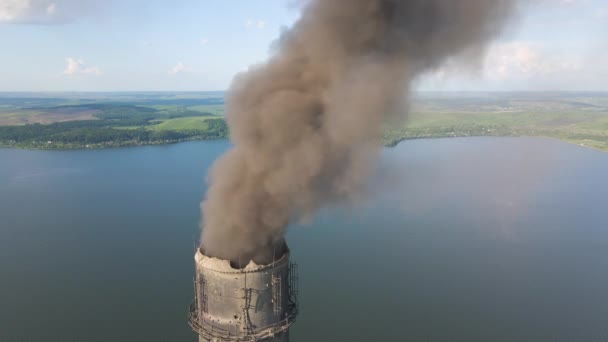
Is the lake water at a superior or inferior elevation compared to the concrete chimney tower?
inferior

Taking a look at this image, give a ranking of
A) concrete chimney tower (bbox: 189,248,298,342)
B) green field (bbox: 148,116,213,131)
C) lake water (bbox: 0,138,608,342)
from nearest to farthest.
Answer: concrete chimney tower (bbox: 189,248,298,342)
lake water (bbox: 0,138,608,342)
green field (bbox: 148,116,213,131)

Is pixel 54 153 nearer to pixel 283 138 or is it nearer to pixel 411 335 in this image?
pixel 411 335

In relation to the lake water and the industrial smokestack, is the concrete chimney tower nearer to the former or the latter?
the industrial smokestack

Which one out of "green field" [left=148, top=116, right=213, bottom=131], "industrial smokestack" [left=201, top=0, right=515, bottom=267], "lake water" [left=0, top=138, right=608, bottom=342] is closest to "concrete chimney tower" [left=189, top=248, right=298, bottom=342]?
"industrial smokestack" [left=201, top=0, right=515, bottom=267]

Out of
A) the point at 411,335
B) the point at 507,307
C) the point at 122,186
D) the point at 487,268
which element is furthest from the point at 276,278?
the point at 122,186

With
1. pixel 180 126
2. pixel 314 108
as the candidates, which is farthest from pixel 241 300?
pixel 180 126

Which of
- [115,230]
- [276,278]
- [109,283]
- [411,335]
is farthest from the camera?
[115,230]

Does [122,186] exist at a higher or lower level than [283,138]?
Result: lower
